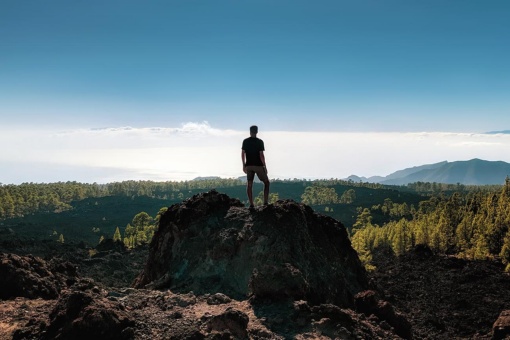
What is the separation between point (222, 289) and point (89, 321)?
401cm

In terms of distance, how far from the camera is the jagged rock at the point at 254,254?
34.2 feet

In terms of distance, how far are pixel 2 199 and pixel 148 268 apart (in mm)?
142991

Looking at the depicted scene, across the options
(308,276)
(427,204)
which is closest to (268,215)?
(308,276)

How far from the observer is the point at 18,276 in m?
10.7

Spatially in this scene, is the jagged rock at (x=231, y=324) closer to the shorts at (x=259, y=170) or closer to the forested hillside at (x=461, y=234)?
the shorts at (x=259, y=170)

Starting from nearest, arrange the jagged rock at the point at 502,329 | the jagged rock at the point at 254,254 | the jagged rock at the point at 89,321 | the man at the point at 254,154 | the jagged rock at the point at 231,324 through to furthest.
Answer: the jagged rock at the point at 89,321 → the jagged rock at the point at 231,324 → the jagged rock at the point at 254,254 → the man at the point at 254,154 → the jagged rock at the point at 502,329

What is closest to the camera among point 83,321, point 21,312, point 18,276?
point 83,321

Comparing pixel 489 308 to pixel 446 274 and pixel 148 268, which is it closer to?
pixel 446 274

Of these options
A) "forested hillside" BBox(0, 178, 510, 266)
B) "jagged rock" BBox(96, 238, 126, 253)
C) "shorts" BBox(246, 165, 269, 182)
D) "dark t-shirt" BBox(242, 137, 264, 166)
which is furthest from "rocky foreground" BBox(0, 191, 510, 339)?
"jagged rock" BBox(96, 238, 126, 253)

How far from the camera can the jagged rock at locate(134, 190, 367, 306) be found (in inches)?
411

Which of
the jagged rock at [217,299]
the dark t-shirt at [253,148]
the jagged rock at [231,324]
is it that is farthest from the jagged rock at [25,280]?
the dark t-shirt at [253,148]

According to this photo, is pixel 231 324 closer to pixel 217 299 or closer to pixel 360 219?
pixel 217 299

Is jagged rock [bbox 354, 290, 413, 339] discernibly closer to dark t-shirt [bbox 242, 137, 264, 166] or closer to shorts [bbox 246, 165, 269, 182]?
shorts [bbox 246, 165, 269, 182]

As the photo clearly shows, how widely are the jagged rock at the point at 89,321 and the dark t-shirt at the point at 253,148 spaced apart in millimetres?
6167
